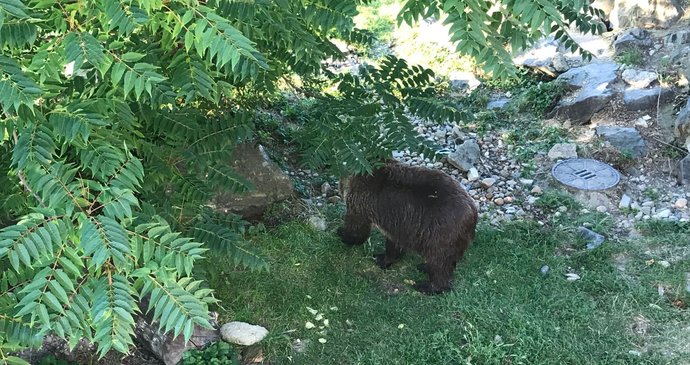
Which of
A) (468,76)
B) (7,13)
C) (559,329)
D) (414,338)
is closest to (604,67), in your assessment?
(468,76)

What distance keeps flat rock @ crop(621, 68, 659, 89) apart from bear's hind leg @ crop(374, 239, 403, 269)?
4.52 meters

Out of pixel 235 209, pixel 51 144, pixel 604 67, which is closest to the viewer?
pixel 51 144

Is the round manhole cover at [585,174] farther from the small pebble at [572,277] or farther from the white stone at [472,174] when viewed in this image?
the small pebble at [572,277]

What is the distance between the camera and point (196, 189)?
14.0 ft

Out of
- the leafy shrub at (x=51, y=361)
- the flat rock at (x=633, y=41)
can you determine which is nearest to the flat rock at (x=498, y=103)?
the flat rock at (x=633, y=41)

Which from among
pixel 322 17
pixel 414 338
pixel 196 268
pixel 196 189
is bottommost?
pixel 414 338

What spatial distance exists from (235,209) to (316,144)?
5.58 feet

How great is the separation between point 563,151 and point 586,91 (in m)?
1.27

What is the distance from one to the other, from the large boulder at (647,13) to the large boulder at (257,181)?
6027 millimetres

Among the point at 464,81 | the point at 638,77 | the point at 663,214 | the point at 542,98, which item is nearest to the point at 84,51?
the point at 663,214

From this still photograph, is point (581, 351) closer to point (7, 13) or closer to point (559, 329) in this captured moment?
point (559, 329)

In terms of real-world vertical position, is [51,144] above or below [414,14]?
below

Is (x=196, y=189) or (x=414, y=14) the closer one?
(x=414, y=14)

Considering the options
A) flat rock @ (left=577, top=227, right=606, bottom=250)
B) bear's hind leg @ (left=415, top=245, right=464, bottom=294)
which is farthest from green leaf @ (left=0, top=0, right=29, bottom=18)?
flat rock @ (left=577, top=227, right=606, bottom=250)
